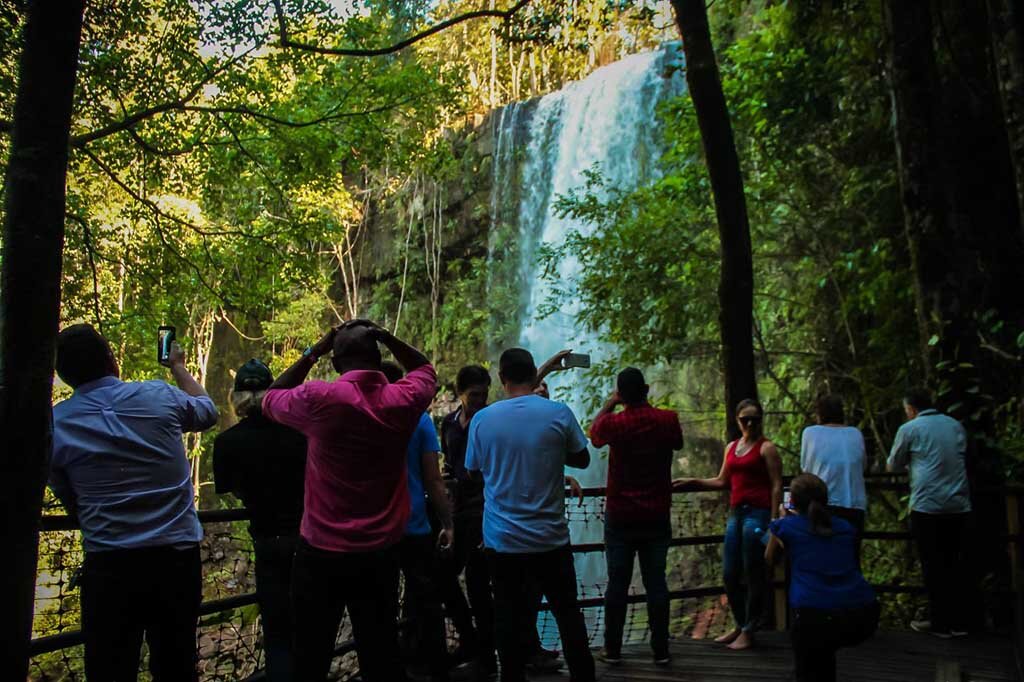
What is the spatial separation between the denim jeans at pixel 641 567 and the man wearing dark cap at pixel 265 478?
211 centimetres

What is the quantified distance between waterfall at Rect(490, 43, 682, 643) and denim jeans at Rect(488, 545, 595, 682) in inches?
624

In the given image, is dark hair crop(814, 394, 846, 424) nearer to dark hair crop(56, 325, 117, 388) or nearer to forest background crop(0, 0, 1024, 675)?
Result: forest background crop(0, 0, 1024, 675)

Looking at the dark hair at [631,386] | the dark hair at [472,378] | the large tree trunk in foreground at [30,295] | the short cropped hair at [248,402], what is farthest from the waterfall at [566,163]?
the large tree trunk in foreground at [30,295]

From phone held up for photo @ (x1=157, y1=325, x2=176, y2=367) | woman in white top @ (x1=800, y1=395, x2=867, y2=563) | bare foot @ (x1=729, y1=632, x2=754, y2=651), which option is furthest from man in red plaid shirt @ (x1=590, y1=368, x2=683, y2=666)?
phone held up for photo @ (x1=157, y1=325, x2=176, y2=367)

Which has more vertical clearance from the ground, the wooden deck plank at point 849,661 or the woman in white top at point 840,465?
the woman in white top at point 840,465

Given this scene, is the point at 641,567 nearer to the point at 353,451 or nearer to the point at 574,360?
the point at 574,360

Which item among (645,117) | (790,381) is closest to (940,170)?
(790,381)

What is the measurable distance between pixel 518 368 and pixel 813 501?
58.8 inches

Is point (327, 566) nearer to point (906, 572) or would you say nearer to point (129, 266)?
point (906, 572)

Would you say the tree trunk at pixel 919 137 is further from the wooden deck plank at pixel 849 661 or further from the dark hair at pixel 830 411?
the wooden deck plank at pixel 849 661

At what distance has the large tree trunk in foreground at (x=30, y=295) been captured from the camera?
288 cm

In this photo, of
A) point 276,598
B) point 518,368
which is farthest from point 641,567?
point 276,598

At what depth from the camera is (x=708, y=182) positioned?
486 inches

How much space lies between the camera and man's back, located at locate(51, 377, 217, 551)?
3.45 m
